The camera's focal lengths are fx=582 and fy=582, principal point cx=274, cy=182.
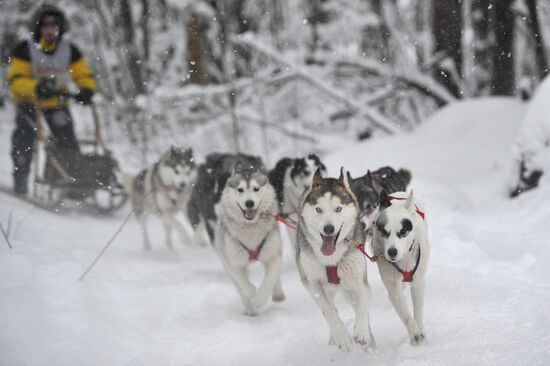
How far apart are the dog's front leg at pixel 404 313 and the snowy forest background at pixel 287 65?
6.53 metres

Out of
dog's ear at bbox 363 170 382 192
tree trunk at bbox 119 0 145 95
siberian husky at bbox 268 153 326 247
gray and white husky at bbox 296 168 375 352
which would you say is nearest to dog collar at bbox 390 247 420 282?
gray and white husky at bbox 296 168 375 352

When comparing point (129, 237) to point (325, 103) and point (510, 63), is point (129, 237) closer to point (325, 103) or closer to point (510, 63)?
point (325, 103)

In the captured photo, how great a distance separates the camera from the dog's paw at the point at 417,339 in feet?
10.9

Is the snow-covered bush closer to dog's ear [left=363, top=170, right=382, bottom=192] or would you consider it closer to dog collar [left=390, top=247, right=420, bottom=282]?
dog's ear [left=363, top=170, right=382, bottom=192]

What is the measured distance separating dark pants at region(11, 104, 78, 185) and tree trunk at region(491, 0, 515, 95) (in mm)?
7068

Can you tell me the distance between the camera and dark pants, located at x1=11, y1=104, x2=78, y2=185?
7.12 meters

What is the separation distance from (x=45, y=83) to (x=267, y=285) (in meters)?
4.16

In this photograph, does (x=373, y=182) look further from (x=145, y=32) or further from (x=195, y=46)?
(x=145, y=32)

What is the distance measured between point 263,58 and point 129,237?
23.8ft

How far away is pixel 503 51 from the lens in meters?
10.3

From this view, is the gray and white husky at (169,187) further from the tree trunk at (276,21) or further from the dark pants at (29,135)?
the tree trunk at (276,21)

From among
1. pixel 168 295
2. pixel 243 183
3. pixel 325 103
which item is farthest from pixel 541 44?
pixel 168 295

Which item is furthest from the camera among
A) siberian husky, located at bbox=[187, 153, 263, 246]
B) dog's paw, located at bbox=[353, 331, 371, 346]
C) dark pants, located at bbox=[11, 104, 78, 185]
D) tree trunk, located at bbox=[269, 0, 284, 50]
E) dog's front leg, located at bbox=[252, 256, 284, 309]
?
tree trunk, located at bbox=[269, 0, 284, 50]

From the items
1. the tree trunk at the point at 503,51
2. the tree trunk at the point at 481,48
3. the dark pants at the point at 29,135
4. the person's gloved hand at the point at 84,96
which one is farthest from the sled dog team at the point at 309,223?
the tree trunk at the point at 481,48
